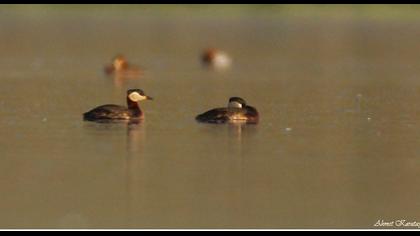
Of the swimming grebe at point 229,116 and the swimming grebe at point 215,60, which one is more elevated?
the swimming grebe at point 215,60

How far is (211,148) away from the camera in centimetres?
1642

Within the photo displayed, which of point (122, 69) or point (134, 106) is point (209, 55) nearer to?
point (122, 69)

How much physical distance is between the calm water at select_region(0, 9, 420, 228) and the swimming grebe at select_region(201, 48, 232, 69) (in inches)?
13.2

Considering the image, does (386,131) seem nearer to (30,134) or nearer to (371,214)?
(30,134)

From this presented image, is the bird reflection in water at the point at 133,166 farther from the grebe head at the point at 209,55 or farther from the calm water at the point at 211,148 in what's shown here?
the grebe head at the point at 209,55

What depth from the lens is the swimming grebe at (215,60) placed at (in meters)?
33.0

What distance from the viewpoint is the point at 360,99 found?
75.7 ft

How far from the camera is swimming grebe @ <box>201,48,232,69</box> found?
108 ft

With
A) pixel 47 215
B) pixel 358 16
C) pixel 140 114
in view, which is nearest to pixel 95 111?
pixel 140 114

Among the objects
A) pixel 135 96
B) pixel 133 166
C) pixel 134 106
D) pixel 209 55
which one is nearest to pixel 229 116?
pixel 134 106

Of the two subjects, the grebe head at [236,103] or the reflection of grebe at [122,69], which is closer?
the grebe head at [236,103]

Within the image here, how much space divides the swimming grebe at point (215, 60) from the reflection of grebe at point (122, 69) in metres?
2.45

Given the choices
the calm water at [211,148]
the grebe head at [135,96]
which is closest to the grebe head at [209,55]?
the calm water at [211,148]

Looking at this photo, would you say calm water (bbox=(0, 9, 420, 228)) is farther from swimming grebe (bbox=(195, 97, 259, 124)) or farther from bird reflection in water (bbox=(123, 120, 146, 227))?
swimming grebe (bbox=(195, 97, 259, 124))
